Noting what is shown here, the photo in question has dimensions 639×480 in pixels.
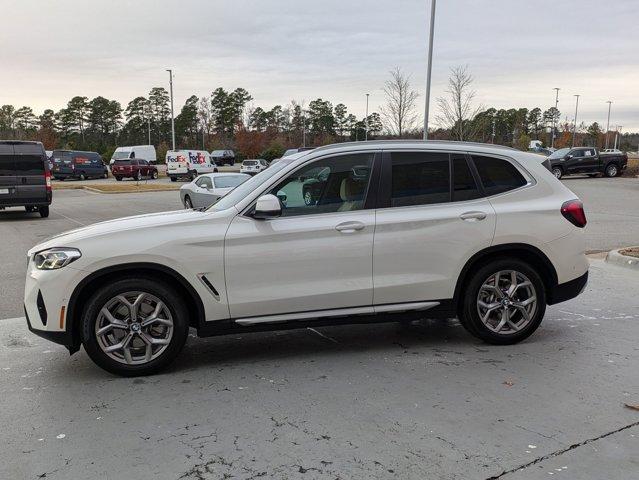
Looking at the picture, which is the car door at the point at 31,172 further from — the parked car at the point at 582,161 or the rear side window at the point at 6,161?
the parked car at the point at 582,161

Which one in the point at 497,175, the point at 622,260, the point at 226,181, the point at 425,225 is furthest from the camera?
the point at 226,181

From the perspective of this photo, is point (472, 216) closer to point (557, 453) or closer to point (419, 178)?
point (419, 178)

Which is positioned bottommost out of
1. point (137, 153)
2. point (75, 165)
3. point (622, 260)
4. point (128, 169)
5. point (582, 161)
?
point (622, 260)

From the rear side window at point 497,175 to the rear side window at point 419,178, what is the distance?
333mm

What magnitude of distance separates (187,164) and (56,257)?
122 feet

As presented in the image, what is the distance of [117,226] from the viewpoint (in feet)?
14.6

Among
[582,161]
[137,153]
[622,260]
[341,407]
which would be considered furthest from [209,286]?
[137,153]

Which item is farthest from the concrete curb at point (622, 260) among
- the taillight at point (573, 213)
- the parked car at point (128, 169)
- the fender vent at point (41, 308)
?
the parked car at point (128, 169)

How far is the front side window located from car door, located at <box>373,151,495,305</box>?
0.61 ft

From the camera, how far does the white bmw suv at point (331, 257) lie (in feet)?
14.0

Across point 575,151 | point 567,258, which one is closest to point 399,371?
point 567,258

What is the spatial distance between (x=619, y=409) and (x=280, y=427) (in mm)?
2273

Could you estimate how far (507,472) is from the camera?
3010mm

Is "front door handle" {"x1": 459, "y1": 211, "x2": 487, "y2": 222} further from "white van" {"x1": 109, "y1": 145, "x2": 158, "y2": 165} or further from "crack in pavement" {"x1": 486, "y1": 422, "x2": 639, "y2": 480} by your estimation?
"white van" {"x1": 109, "y1": 145, "x2": 158, "y2": 165}
